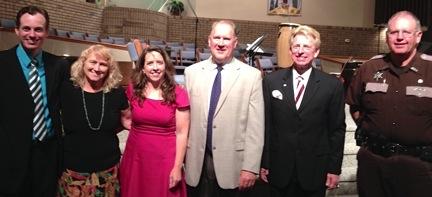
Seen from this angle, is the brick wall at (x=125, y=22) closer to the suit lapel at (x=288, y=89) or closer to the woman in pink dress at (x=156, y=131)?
the woman in pink dress at (x=156, y=131)

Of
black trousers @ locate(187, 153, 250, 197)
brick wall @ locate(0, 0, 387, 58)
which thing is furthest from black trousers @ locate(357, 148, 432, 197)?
brick wall @ locate(0, 0, 387, 58)

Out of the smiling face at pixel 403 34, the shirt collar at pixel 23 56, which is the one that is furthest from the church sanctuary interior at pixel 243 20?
the shirt collar at pixel 23 56

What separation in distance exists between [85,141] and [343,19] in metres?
13.9

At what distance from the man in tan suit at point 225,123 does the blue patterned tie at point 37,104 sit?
0.77 m

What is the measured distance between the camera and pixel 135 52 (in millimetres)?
6164

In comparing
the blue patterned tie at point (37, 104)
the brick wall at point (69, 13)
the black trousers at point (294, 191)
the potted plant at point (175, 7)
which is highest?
the potted plant at point (175, 7)

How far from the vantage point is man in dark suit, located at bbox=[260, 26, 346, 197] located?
7.55ft

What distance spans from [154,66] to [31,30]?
2.09 feet

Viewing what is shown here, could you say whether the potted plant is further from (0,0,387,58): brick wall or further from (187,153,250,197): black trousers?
(187,153,250,197): black trousers

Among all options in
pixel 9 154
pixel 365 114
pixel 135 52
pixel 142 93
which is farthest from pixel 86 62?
pixel 135 52

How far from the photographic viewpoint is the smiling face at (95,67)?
2244mm

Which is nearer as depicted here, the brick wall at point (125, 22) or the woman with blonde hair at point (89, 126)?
the woman with blonde hair at point (89, 126)

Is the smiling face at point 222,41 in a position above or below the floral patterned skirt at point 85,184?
above

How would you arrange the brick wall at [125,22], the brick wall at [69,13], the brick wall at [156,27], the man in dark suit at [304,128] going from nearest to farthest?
the man in dark suit at [304,128] < the brick wall at [69,13] < the brick wall at [156,27] < the brick wall at [125,22]
